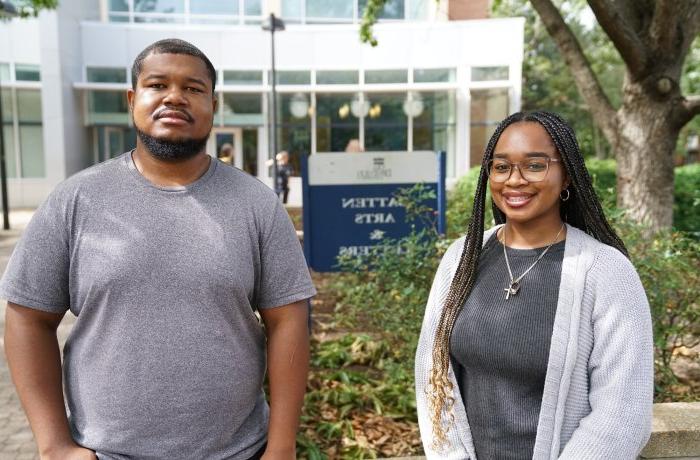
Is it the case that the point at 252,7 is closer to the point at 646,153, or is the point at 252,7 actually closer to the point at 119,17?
the point at 119,17

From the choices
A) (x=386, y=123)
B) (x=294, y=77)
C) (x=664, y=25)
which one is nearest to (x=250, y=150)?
(x=294, y=77)

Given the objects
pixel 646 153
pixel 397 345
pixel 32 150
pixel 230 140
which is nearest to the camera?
pixel 397 345

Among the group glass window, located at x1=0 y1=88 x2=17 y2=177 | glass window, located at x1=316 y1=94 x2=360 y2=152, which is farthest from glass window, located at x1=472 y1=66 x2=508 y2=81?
glass window, located at x1=0 y1=88 x2=17 y2=177

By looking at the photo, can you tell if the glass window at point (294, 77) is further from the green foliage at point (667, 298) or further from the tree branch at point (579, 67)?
the green foliage at point (667, 298)

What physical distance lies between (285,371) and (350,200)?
482cm

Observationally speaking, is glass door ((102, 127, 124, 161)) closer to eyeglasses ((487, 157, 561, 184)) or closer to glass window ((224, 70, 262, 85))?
glass window ((224, 70, 262, 85))

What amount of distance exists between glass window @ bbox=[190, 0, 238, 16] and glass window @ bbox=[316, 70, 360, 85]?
381cm

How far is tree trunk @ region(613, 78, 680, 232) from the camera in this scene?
664 centimetres

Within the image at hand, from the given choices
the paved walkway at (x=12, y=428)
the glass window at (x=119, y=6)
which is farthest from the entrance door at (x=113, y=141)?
the paved walkway at (x=12, y=428)

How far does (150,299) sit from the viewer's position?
1748 millimetres

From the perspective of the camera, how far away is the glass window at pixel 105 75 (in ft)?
70.2

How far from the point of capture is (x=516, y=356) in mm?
1836

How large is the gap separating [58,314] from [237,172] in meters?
0.64

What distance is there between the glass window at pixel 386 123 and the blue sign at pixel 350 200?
50.2 feet
